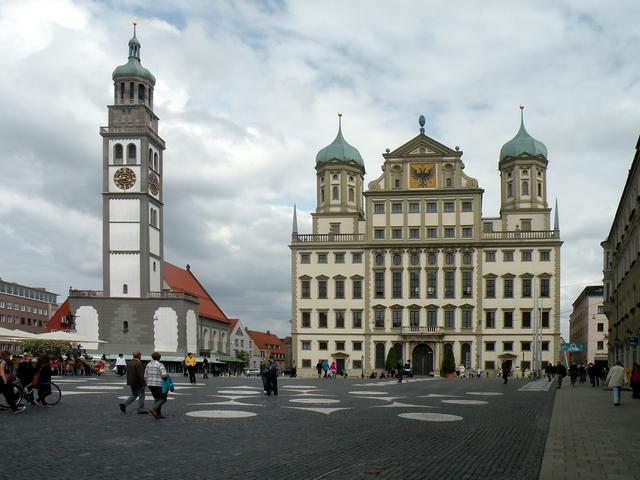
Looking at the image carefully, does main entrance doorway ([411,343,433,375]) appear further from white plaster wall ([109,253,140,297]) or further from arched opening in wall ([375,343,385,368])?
white plaster wall ([109,253,140,297])

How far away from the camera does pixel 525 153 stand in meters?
92.8

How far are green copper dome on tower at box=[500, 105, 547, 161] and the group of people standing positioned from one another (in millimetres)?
78003

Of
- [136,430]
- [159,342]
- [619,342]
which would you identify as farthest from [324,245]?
[136,430]

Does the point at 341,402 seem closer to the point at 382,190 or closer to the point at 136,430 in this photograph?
the point at 136,430

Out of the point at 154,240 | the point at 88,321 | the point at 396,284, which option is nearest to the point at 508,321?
the point at 396,284

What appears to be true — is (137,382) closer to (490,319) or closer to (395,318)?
(395,318)

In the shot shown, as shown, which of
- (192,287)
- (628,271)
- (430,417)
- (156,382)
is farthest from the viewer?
(192,287)

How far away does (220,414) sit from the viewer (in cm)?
1991

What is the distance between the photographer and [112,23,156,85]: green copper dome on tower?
3310 inches

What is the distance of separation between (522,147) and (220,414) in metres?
79.6

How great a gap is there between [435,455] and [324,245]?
256 ft

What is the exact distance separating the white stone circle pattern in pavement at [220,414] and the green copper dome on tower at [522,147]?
77714 mm

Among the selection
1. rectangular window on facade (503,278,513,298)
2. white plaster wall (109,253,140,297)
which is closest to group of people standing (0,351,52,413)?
white plaster wall (109,253,140,297)

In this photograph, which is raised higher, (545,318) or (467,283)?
(467,283)
